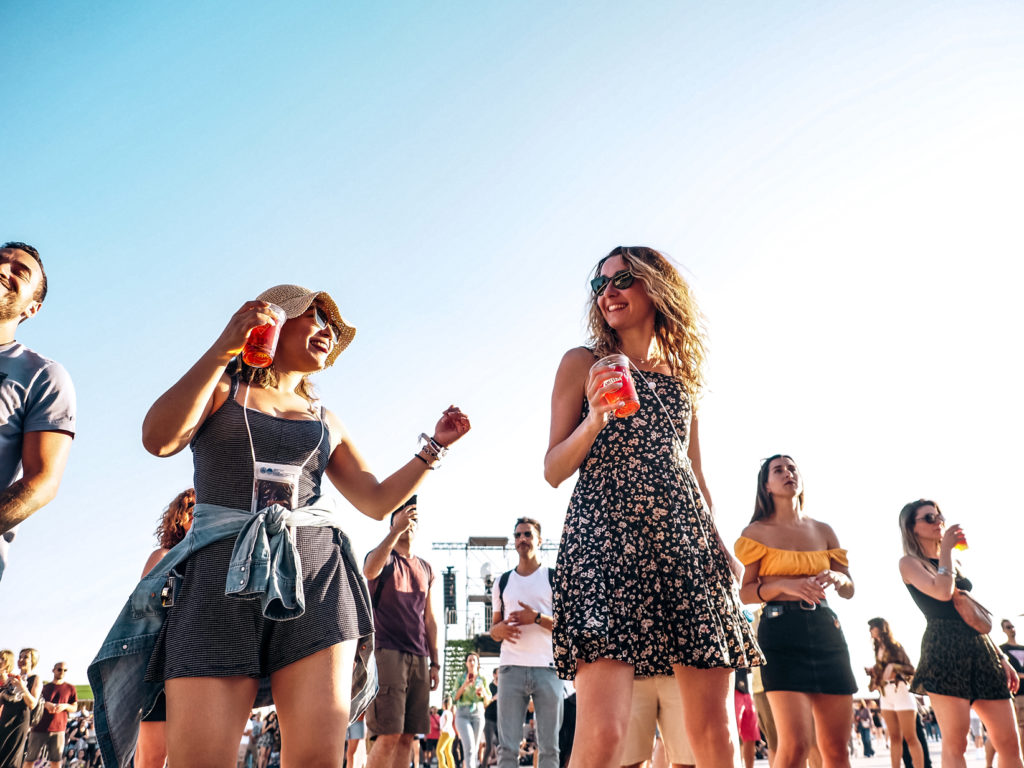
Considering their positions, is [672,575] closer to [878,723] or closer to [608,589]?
[608,589]

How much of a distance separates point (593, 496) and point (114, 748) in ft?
5.79

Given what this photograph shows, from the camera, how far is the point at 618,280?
3.49 meters

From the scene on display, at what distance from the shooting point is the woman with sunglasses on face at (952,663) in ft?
18.5

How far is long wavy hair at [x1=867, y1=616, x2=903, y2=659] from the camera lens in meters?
10.4

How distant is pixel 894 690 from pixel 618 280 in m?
8.43

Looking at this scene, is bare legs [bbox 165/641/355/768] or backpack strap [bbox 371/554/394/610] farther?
backpack strap [bbox 371/554/394/610]

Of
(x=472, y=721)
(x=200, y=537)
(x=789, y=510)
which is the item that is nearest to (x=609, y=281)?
(x=200, y=537)

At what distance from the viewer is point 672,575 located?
2916 millimetres

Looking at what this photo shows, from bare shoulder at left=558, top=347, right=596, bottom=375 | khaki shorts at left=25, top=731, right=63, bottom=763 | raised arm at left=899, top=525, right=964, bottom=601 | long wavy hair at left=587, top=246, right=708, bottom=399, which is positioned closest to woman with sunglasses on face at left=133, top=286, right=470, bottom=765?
bare shoulder at left=558, top=347, right=596, bottom=375

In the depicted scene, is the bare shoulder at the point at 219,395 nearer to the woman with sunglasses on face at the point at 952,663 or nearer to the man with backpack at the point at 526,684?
the man with backpack at the point at 526,684

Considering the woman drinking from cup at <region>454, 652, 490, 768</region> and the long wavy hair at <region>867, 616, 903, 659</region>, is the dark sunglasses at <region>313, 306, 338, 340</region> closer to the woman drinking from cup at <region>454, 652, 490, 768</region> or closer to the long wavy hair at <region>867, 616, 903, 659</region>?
the woman drinking from cup at <region>454, 652, 490, 768</region>

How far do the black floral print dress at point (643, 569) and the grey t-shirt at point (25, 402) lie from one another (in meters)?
1.79

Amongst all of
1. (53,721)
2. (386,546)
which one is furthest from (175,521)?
(53,721)

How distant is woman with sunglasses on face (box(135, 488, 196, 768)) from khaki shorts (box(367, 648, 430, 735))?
5.22 ft
